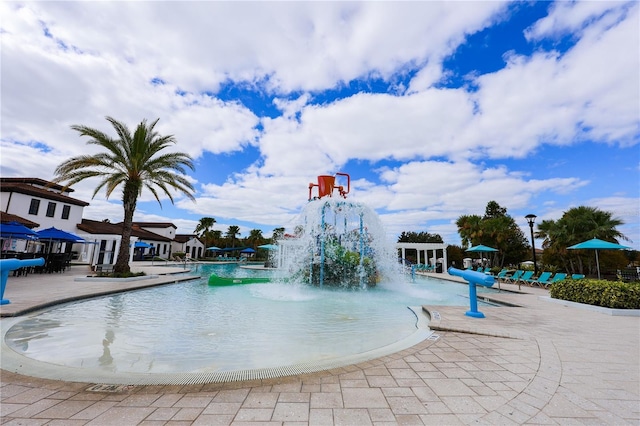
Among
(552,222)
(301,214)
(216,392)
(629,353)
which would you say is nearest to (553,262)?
(552,222)

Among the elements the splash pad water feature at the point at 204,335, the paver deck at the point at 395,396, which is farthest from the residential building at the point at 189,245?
the paver deck at the point at 395,396

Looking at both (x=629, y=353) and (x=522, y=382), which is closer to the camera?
(x=522, y=382)

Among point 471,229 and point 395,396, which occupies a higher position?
point 471,229

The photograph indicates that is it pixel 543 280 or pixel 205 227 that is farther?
pixel 205 227

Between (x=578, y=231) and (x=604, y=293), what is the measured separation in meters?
20.2

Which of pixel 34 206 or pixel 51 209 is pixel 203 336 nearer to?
pixel 34 206

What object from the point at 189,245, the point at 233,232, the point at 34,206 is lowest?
the point at 189,245

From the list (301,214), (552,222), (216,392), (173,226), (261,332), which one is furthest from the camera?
(173,226)

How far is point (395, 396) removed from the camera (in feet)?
9.45

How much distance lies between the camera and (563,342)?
16.3 feet

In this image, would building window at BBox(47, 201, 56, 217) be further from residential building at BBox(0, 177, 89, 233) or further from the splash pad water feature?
the splash pad water feature

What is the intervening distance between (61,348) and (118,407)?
2.89 meters

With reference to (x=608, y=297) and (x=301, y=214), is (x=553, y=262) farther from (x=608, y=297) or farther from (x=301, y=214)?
(x=301, y=214)

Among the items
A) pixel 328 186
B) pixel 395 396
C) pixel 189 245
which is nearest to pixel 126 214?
pixel 328 186
